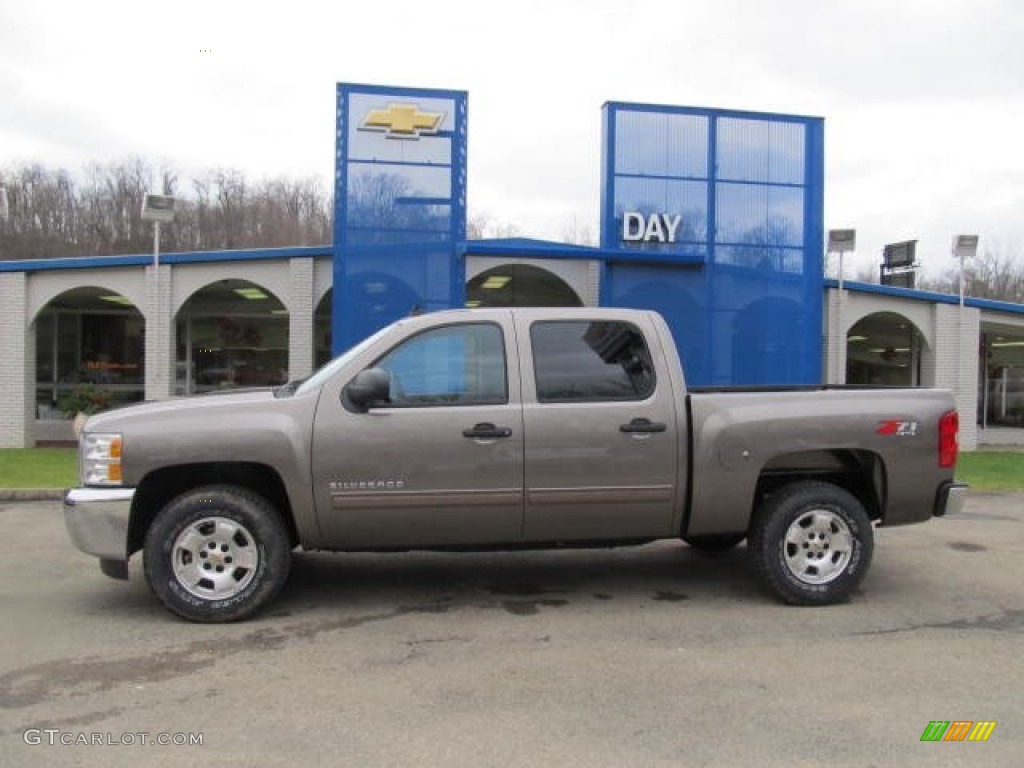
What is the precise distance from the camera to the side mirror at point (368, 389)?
5.32 m

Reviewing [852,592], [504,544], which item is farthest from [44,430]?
[852,592]

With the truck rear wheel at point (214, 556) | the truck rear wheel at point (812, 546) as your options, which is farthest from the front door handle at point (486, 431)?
the truck rear wheel at point (812, 546)

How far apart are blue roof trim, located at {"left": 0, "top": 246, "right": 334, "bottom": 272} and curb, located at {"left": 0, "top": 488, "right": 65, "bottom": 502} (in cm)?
688

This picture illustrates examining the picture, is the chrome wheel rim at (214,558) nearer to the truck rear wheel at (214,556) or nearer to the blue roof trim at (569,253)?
the truck rear wheel at (214,556)

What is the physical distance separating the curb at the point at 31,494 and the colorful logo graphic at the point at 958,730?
9.99 metres

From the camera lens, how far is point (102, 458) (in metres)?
5.43

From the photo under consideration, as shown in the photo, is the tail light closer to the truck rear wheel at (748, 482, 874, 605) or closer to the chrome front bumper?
the truck rear wheel at (748, 482, 874, 605)

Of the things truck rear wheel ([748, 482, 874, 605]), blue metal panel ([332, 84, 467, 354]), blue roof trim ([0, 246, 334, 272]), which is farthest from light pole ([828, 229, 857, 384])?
truck rear wheel ([748, 482, 874, 605])

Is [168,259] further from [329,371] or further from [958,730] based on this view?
[958,730]

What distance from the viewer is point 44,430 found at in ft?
64.1

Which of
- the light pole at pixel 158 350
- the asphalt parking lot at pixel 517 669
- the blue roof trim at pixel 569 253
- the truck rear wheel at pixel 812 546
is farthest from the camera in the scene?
the light pole at pixel 158 350

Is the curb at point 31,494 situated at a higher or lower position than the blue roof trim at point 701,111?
lower

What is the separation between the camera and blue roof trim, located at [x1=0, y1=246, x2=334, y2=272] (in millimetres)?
16984

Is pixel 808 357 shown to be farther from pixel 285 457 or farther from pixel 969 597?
pixel 285 457
